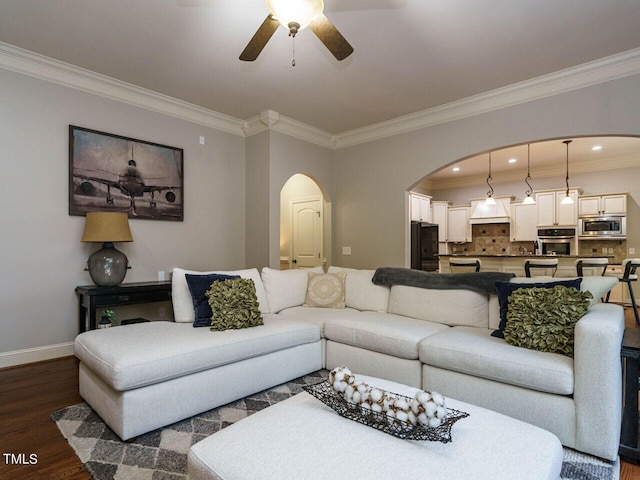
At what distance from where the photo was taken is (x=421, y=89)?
394cm

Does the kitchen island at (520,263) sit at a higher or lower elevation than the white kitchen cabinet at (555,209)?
lower

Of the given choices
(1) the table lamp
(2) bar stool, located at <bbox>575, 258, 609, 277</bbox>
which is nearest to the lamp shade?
(1) the table lamp

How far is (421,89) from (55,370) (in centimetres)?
459

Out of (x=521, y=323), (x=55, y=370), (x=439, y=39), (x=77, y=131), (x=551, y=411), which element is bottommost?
(x=55, y=370)

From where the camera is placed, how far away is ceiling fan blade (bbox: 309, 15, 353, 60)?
6.77 ft

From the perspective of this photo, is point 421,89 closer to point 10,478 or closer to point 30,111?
point 30,111

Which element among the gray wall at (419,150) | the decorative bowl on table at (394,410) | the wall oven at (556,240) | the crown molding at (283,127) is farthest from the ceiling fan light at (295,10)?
the wall oven at (556,240)

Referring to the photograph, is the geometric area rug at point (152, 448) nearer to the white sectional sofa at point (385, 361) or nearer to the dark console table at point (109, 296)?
the white sectional sofa at point (385, 361)

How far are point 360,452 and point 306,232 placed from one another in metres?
4.98

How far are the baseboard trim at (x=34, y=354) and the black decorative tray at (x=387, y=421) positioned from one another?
3173 millimetres

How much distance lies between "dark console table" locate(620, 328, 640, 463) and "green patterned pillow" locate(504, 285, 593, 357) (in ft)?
0.83

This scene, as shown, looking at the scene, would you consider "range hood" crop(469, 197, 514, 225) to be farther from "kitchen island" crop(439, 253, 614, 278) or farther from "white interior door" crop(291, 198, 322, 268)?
"white interior door" crop(291, 198, 322, 268)

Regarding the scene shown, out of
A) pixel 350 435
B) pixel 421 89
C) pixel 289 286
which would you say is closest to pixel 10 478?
pixel 350 435

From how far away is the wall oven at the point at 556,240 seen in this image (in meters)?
7.35
